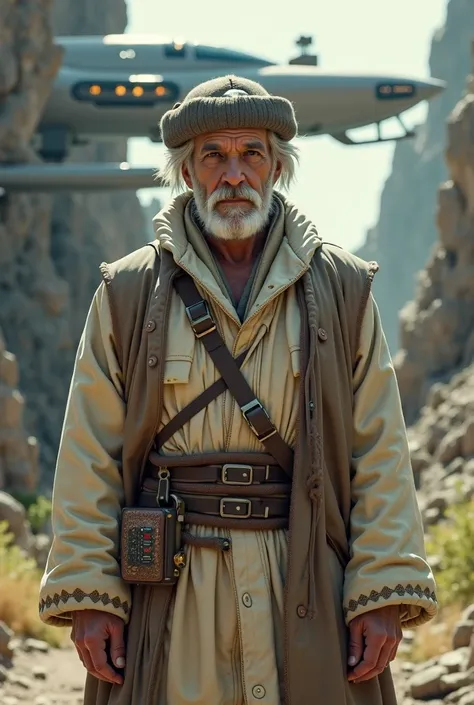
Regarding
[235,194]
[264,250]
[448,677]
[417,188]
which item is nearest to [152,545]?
[264,250]

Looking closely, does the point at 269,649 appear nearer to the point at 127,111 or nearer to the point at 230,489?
the point at 230,489

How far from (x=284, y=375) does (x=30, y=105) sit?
24270 mm

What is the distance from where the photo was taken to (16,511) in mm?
13508

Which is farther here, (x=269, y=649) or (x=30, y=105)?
(x=30, y=105)

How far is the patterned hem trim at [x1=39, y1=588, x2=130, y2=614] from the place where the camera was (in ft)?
13.3

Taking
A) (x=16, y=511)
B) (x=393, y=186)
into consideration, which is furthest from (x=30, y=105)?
(x=393, y=186)

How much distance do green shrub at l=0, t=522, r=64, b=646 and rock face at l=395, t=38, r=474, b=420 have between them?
48.4 feet

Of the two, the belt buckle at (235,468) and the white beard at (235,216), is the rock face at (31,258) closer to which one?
the white beard at (235,216)

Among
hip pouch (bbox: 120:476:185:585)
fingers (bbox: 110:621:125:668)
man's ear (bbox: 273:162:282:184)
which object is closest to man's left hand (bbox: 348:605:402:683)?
hip pouch (bbox: 120:476:185:585)

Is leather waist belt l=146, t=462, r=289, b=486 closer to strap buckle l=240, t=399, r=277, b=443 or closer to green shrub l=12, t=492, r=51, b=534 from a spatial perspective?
strap buckle l=240, t=399, r=277, b=443

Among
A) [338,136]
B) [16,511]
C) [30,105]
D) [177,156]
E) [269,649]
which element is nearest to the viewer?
[269,649]

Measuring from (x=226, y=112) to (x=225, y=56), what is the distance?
2862 centimetres

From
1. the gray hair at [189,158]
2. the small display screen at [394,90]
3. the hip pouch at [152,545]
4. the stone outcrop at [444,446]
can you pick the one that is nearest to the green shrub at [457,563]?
the stone outcrop at [444,446]

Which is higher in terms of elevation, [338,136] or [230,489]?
[338,136]
